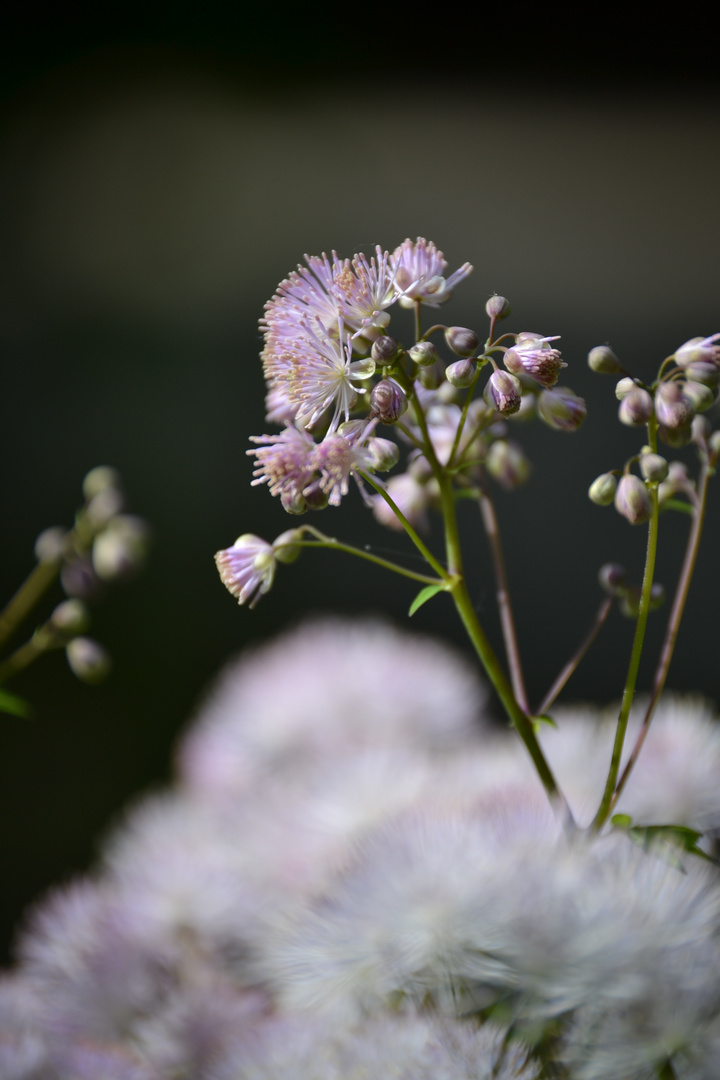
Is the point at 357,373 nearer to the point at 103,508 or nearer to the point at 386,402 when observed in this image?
the point at 386,402

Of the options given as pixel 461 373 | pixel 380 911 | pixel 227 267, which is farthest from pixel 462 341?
pixel 227 267

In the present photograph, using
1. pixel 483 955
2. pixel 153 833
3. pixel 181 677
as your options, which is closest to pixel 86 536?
pixel 153 833

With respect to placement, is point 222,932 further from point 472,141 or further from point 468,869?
point 472,141

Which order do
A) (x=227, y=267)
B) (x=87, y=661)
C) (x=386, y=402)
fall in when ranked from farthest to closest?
(x=227, y=267) < (x=87, y=661) < (x=386, y=402)

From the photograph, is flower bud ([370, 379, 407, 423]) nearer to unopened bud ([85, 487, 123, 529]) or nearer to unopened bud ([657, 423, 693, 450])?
unopened bud ([657, 423, 693, 450])

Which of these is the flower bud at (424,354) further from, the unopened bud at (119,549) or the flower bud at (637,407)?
the unopened bud at (119,549)

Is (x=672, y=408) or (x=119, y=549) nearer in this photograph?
(x=672, y=408)

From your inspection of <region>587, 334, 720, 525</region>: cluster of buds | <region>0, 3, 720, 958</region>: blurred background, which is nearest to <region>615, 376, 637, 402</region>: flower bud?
<region>587, 334, 720, 525</region>: cluster of buds
